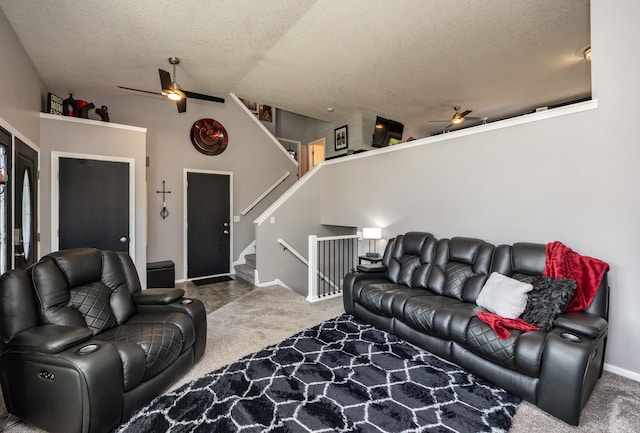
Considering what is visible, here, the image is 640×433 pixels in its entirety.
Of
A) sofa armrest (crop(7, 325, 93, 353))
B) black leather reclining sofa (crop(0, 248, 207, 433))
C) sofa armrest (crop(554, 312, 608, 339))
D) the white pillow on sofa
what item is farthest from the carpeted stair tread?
sofa armrest (crop(554, 312, 608, 339))

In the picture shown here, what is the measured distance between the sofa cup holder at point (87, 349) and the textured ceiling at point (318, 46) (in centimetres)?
301

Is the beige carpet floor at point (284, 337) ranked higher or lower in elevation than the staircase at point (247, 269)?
lower

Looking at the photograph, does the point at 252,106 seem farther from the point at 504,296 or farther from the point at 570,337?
the point at 570,337

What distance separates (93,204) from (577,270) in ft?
19.1

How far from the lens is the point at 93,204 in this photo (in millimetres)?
4367

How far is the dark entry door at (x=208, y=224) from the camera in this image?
5703 mm

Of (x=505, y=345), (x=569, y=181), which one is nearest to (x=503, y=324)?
(x=505, y=345)

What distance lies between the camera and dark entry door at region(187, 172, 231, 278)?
5703 mm

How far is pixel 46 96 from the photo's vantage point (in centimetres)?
429

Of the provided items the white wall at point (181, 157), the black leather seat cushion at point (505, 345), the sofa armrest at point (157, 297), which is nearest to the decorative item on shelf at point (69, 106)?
the white wall at point (181, 157)

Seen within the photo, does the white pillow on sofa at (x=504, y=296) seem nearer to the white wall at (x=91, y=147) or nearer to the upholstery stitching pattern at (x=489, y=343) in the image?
the upholstery stitching pattern at (x=489, y=343)

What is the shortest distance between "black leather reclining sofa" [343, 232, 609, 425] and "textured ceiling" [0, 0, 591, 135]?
102 inches

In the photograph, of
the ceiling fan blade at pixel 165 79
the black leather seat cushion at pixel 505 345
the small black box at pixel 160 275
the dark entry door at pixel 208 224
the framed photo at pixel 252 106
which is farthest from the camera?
the framed photo at pixel 252 106

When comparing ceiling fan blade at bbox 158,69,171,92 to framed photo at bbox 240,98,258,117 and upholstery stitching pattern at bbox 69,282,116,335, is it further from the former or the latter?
framed photo at bbox 240,98,258,117
